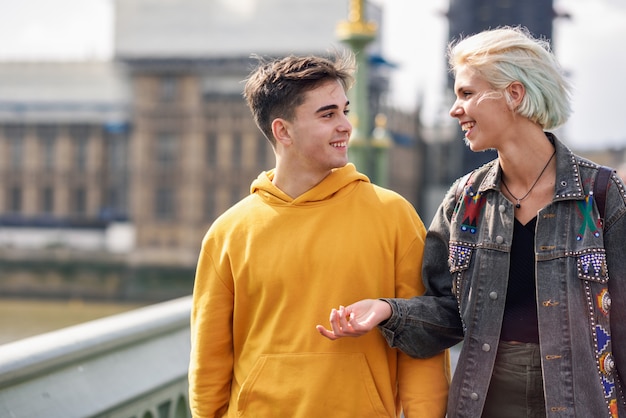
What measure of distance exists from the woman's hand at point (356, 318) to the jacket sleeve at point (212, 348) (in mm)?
293

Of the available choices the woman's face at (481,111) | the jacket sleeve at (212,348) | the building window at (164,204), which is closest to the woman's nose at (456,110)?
the woman's face at (481,111)

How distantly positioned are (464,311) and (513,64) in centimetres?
57

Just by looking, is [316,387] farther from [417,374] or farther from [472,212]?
[472,212]

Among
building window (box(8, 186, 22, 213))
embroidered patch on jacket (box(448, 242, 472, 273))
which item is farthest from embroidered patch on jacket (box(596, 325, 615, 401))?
building window (box(8, 186, 22, 213))

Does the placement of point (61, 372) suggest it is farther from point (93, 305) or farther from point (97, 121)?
point (97, 121)

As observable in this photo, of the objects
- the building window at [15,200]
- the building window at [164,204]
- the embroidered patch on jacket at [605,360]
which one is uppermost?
the embroidered patch on jacket at [605,360]

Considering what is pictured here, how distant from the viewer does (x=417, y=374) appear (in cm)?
236

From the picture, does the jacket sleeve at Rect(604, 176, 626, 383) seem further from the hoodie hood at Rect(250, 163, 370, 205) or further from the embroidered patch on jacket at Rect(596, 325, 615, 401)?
the hoodie hood at Rect(250, 163, 370, 205)

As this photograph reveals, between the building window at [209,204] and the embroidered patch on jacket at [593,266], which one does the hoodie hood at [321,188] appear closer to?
the embroidered patch on jacket at [593,266]

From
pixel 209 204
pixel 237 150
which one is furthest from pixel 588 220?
pixel 209 204

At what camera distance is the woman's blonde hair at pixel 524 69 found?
221 cm

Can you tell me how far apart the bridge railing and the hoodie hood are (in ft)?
2.41

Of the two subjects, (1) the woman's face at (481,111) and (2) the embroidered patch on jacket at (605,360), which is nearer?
(2) the embroidered patch on jacket at (605,360)

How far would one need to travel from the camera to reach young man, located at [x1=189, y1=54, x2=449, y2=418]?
7.63 ft
